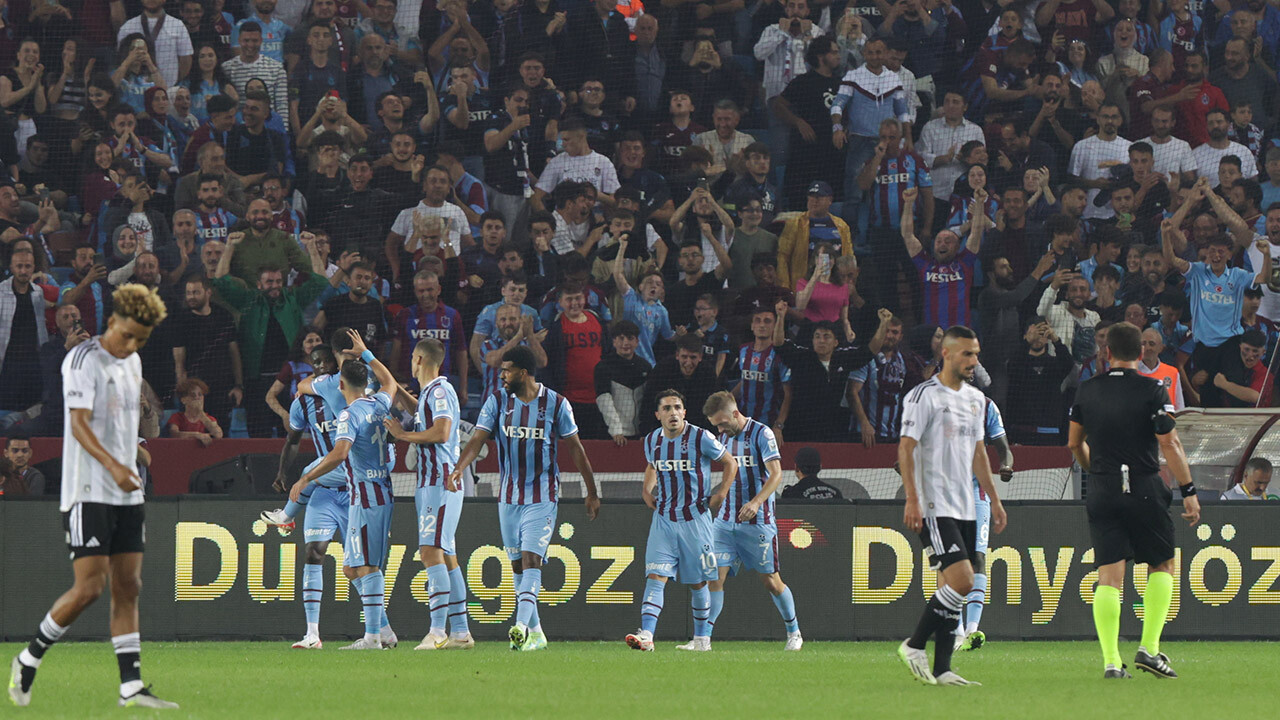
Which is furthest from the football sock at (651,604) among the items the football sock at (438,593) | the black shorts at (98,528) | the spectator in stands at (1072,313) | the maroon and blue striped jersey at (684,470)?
the spectator in stands at (1072,313)

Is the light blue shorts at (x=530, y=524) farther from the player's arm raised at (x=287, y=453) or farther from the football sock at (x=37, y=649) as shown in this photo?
the football sock at (x=37, y=649)

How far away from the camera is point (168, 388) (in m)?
17.0

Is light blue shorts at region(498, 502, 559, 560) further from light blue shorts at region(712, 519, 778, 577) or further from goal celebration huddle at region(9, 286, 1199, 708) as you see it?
light blue shorts at region(712, 519, 778, 577)

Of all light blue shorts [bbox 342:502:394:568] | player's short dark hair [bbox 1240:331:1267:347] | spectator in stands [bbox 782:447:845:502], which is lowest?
light blue shorts [bbox 342:502:394:568]

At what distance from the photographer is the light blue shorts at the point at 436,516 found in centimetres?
1154

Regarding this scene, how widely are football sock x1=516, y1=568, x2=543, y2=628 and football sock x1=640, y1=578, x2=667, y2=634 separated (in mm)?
956

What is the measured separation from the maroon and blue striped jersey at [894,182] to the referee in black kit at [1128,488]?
35.0 feet

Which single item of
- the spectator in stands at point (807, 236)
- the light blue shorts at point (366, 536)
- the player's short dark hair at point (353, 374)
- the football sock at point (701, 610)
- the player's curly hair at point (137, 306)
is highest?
the spectator in stands at point (807, 236)

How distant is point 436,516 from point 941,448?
170 inches

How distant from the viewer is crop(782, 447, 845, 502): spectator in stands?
1476 cm

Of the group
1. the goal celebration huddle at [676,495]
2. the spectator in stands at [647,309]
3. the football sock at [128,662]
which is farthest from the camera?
the spectator in stands at [647,309]

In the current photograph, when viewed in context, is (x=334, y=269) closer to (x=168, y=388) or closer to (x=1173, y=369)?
(x=168, y=388)

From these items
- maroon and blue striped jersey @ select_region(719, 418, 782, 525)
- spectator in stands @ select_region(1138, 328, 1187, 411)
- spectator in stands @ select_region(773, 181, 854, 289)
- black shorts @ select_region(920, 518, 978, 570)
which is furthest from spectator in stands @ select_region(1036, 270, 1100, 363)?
black shorts @ select_region(920, 518, 978, 570)

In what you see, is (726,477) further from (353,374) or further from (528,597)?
(353,374)
